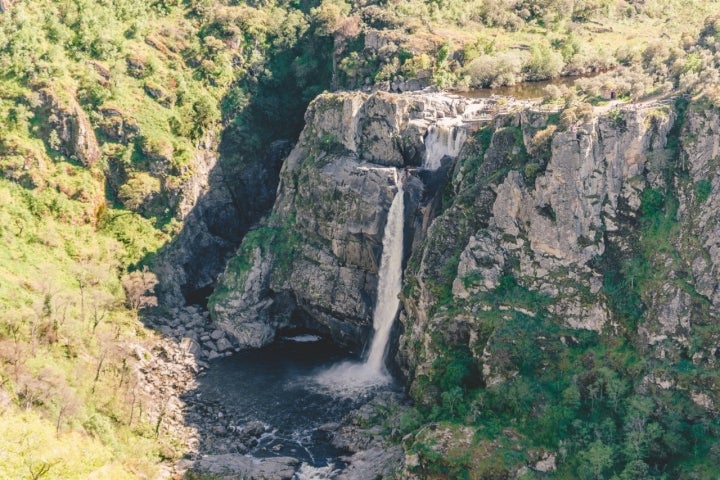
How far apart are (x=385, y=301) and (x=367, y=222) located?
870 centimetres

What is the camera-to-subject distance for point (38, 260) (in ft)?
247

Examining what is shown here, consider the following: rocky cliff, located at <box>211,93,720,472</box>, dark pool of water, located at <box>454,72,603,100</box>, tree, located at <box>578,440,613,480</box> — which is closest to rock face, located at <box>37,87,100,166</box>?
rocky cliff, located at <box>211,93,720,472</box>

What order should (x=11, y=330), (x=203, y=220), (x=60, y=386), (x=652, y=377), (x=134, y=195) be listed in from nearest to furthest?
1. (x=652, y=377)
2. (x=60, y=386)
3. (x=11, y=330)
4. (x=134, y=195)
5. (x=203, y=220)

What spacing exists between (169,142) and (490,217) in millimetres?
48537

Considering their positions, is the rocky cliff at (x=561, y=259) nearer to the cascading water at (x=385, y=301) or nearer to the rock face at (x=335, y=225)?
the cascading water at (x=385, y=301)

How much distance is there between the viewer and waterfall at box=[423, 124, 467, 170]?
73.2 metres

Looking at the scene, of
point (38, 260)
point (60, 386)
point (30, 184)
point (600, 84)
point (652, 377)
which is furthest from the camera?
point (30, 184)

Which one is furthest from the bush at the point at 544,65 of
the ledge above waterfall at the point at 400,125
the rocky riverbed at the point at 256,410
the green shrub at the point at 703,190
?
the rocky riverbed at the point at 256,410

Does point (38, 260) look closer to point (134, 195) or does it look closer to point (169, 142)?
point (134, 195)

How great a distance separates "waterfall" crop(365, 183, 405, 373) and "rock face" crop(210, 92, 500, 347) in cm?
98

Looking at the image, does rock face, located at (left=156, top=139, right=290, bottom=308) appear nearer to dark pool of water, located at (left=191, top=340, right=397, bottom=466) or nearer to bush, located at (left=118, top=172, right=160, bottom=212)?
bush, located at (left=118, top=172, right=160, bottom=212)

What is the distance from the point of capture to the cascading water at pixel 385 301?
72.9 meters

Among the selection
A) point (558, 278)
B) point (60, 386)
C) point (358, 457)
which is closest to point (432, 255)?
point (558, 278)

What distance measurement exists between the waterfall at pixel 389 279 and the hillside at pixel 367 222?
164 centimetres
